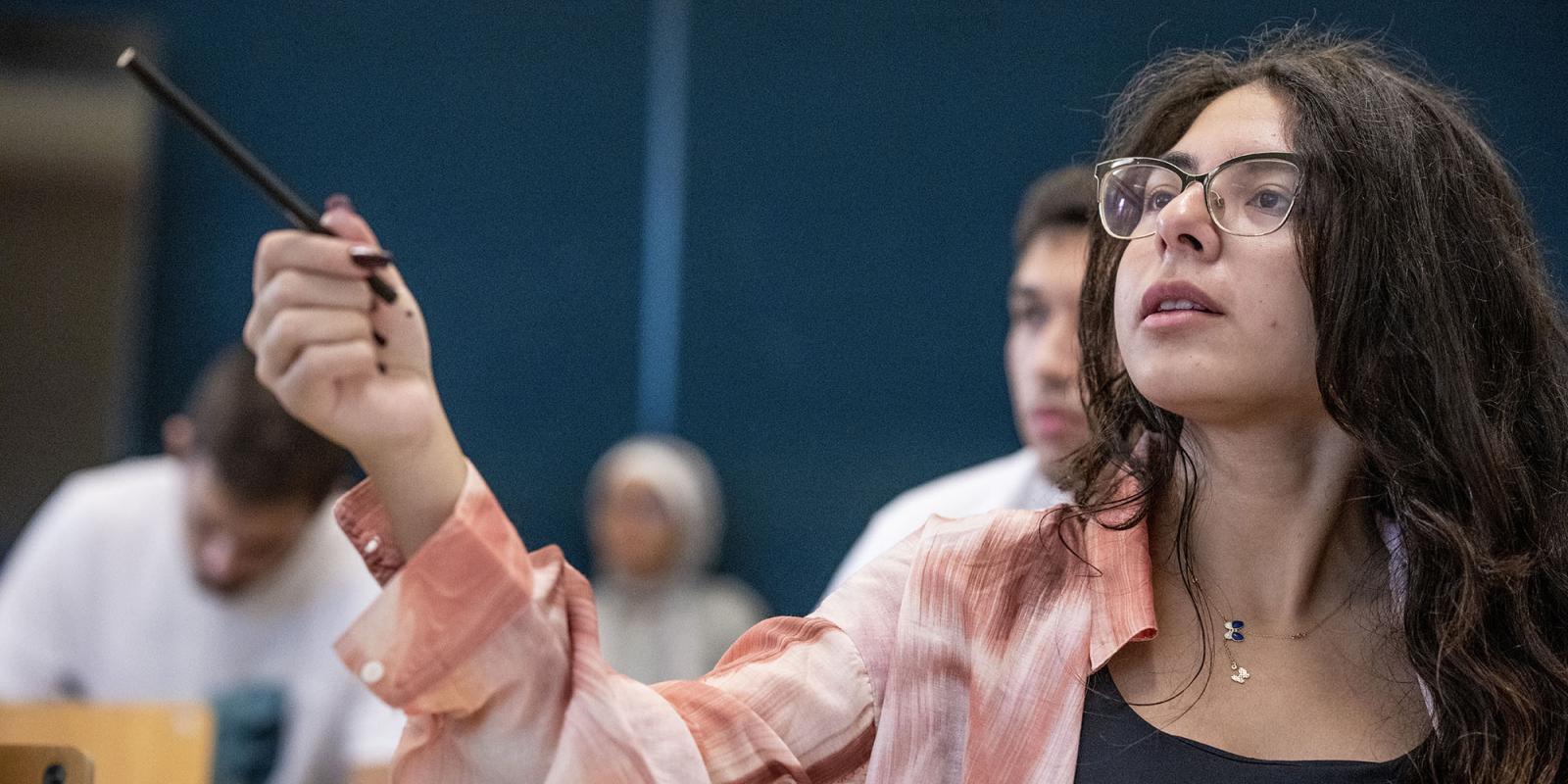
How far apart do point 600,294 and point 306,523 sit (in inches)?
54.4

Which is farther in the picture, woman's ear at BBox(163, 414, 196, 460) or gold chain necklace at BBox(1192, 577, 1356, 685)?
woman's ear at BBox(163, 414, 196, 460)

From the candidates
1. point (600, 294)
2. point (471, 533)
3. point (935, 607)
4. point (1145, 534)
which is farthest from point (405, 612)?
point (600, 294)

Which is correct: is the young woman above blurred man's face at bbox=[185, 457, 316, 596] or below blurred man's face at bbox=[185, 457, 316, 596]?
above

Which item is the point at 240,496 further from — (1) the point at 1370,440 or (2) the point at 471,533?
(1) the point at 1370,440

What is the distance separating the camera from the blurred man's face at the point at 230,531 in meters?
2.67

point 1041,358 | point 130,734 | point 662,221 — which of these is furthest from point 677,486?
point 130,734

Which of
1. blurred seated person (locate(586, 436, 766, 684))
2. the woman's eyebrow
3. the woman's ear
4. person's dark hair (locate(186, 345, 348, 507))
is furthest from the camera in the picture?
blurred seated person (locate(586, 436, 766, 684))

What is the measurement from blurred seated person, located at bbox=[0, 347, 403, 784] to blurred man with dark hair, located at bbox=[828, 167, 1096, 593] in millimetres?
900

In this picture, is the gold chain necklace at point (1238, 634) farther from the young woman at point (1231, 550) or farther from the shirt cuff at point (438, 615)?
the shirt cuff at point (438, 615)

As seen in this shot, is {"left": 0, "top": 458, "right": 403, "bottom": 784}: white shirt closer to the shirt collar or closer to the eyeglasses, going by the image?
the shirt collar

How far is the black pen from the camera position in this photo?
3.30 ft

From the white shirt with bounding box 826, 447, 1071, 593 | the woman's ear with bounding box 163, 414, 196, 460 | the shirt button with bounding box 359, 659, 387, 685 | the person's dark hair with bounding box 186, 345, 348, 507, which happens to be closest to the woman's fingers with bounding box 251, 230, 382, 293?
the shirt button with bounding box 359, 659, 387, 685

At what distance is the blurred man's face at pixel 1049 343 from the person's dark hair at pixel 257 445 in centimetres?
110

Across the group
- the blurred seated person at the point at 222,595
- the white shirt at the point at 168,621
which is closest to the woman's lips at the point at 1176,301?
the blurred seated person at the point at 222,595
